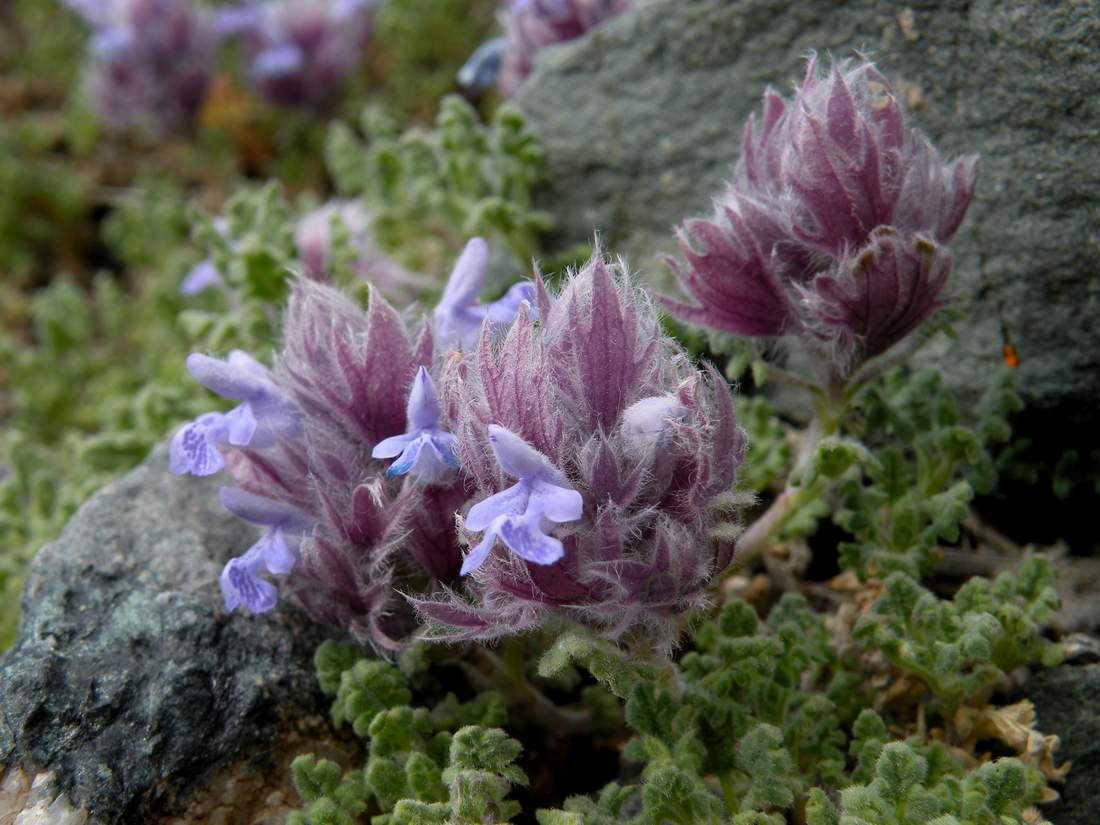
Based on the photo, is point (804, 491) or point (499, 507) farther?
point (804, 491)

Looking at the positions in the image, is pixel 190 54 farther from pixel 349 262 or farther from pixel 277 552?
pixel 277 552

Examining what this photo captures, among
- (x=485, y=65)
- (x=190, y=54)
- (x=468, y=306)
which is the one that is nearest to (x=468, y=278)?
(x=468, y=306)

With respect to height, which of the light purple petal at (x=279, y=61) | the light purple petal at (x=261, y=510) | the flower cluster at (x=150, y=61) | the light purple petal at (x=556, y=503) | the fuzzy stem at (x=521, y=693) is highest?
the flower cluster at (x=150, y=61)

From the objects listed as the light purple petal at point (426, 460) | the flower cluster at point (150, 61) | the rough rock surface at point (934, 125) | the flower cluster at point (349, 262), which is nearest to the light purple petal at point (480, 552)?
the light purple petal at point (426, 460)

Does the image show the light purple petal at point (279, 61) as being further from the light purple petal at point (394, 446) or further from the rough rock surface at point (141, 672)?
the light purple petal at point (394, 446)

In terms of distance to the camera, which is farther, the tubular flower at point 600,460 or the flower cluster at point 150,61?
the flower cluster at point 150,61

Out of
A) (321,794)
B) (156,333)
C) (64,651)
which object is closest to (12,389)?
(156,333)
